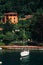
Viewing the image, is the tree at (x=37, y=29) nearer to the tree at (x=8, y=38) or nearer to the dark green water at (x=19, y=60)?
the tree at (x=8, y=38)

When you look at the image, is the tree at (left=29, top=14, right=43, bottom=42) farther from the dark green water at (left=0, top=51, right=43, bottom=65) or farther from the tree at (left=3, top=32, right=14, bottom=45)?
the dark green water at (left=0, top=51, right=43, bottom=65)

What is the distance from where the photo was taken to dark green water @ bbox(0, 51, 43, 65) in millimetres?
56250

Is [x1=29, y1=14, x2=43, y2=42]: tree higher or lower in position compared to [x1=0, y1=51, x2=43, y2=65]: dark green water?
higher

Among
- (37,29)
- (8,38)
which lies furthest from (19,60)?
(37,29)

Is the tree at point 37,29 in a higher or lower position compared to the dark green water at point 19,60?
higher

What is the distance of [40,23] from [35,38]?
3.24 meters

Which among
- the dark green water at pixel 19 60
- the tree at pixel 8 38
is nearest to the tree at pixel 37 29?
the tree at pixel 8 38

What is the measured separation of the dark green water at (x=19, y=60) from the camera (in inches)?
2215

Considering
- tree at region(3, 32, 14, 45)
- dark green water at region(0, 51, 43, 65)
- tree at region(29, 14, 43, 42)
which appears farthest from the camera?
tree at region(29, 14, 43, 42)

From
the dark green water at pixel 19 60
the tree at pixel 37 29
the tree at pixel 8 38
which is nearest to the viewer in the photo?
the dark green water at pixel 19 60

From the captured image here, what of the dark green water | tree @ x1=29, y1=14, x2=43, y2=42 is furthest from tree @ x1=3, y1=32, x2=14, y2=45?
the dark green water

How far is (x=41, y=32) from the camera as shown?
78.6m

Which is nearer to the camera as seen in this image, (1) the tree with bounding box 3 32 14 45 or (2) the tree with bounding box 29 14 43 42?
(1) the tree with bounding box 3 32 14 45

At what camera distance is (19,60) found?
193 ft
